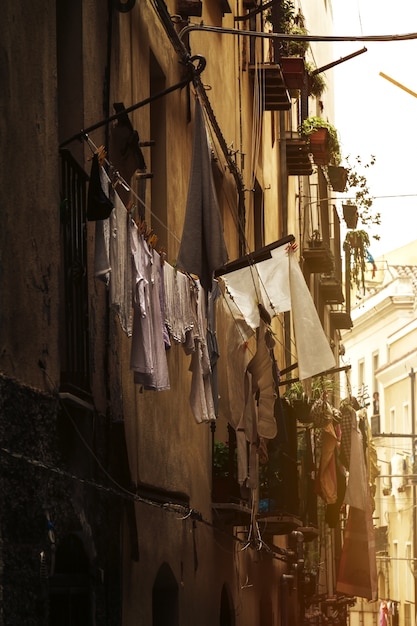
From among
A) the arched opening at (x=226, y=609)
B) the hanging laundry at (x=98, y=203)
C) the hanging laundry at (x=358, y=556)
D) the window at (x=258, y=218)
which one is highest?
the window at (x=258, y=218)

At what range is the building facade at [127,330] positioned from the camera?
8664 millimetres

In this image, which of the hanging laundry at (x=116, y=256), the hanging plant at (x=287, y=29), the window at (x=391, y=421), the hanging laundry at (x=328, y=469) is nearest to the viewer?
the hanging laundry at (x=116, y=256)

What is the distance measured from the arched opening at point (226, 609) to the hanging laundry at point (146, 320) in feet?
23.9

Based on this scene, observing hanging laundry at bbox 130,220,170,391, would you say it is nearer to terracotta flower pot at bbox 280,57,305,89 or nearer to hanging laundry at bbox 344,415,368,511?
terracotta flower pot at bbox 280,57,305,89

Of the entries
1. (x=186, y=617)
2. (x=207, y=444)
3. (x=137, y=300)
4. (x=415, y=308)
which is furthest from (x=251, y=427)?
(x=415, y=308)

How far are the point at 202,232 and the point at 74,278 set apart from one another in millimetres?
1688

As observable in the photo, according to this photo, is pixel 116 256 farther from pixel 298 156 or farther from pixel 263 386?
pixel 298 156

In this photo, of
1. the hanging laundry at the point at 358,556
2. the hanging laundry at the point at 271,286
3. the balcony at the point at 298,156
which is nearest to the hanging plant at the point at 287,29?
the balcony at the point at 298,156

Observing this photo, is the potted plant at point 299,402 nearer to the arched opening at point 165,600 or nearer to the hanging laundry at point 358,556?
the hanging laundry at point 358,556

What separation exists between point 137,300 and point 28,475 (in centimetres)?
199

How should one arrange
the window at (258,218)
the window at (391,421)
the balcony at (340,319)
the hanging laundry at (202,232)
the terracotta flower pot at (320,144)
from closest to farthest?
the hanging laundry at (202,232) < the window at (258,218) < the terracotta flower pot at (320,144) < the balcony at (340,319) < the window at (391,421)

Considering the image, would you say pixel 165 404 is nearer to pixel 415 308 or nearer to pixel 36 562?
pixel 36 562

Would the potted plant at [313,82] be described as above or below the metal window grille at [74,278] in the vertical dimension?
above

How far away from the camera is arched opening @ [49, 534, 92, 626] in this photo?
9.75 meters
